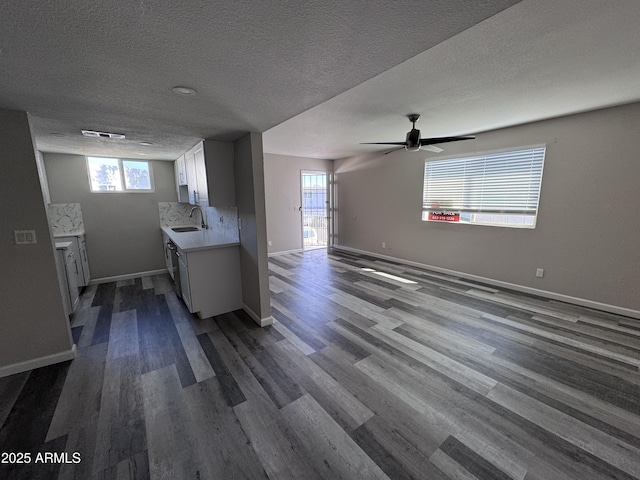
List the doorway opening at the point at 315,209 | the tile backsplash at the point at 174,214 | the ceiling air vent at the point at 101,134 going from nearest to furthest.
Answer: the ceiling air vent at the point at 101,134 < the tile backsplash at the point at 174,214 < the doorway opening at the point at 315,209

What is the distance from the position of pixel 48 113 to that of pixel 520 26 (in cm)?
368

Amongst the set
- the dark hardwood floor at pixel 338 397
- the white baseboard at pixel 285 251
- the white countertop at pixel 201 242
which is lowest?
the dark hardwood floor at pixel 338 397

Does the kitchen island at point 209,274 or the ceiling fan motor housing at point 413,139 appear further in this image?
the ceiling fan motor housing at point 413,139

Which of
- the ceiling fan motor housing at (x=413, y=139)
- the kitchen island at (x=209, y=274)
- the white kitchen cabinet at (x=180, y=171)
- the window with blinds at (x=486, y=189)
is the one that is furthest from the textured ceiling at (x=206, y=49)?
the window with blinds at (x=486, y=189)

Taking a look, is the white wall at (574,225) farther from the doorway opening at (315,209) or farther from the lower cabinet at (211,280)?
the lower cabinet at (211,280)

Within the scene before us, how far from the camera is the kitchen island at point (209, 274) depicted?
124 inches

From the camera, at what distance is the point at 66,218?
4.38m

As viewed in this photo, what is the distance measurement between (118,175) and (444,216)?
629 centimetres

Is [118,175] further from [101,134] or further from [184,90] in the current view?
[184,90]

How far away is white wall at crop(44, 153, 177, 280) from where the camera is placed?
434cm

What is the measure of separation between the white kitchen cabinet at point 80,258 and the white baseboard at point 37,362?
1938 mm

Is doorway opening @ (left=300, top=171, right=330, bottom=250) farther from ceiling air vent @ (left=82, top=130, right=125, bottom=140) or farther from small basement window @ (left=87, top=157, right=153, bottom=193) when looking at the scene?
ceiling air vent @ (left=82, top=130, right=125, bottom=140)

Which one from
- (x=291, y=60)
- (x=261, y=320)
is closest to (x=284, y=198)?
(x=261, y=320)

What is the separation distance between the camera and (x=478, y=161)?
4414 mm
